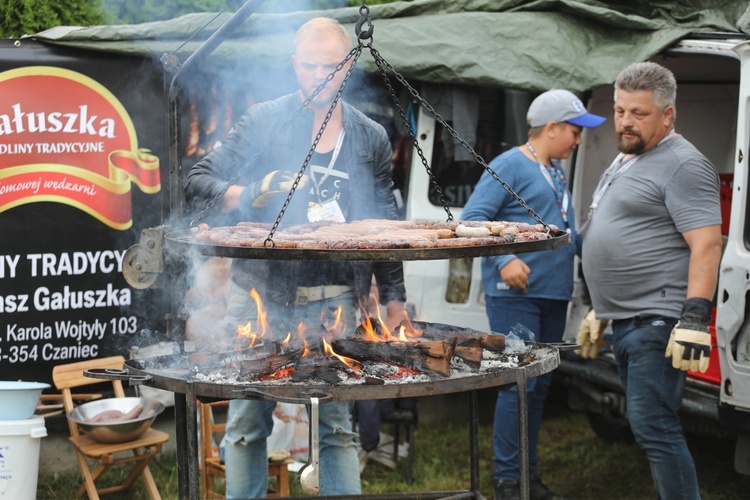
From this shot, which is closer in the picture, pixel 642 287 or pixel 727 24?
pixel 642 287

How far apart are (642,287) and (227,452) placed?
88.7 inches

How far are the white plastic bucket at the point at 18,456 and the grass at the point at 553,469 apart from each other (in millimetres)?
771

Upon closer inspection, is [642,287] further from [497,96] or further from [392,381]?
[497,96]

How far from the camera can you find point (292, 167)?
446 centimetres

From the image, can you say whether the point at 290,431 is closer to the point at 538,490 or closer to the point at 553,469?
the point at 538,490

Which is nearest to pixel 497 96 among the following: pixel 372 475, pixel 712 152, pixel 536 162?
pixel 536 162

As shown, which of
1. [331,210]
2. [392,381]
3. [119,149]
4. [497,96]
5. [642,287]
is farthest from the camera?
[497,96]

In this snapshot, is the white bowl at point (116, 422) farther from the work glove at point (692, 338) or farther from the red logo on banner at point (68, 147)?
the work glove at point (692, 338)

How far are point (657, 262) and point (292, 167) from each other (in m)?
1.92

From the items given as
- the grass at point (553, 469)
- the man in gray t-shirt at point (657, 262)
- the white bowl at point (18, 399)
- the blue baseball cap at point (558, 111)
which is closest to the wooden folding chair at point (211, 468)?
the grass at point (553, 469)

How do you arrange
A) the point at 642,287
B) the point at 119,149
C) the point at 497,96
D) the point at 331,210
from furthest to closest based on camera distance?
the point at 497,96, the point at 119,149, the point at 642,287, the point at 331,210

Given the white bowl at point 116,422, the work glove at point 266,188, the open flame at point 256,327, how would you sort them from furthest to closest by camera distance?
the white bowl at point 116,422, the open flame at point 256,327, the work glove at point 266,188

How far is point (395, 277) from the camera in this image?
4383 millimetres

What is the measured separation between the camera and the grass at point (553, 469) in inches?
230
